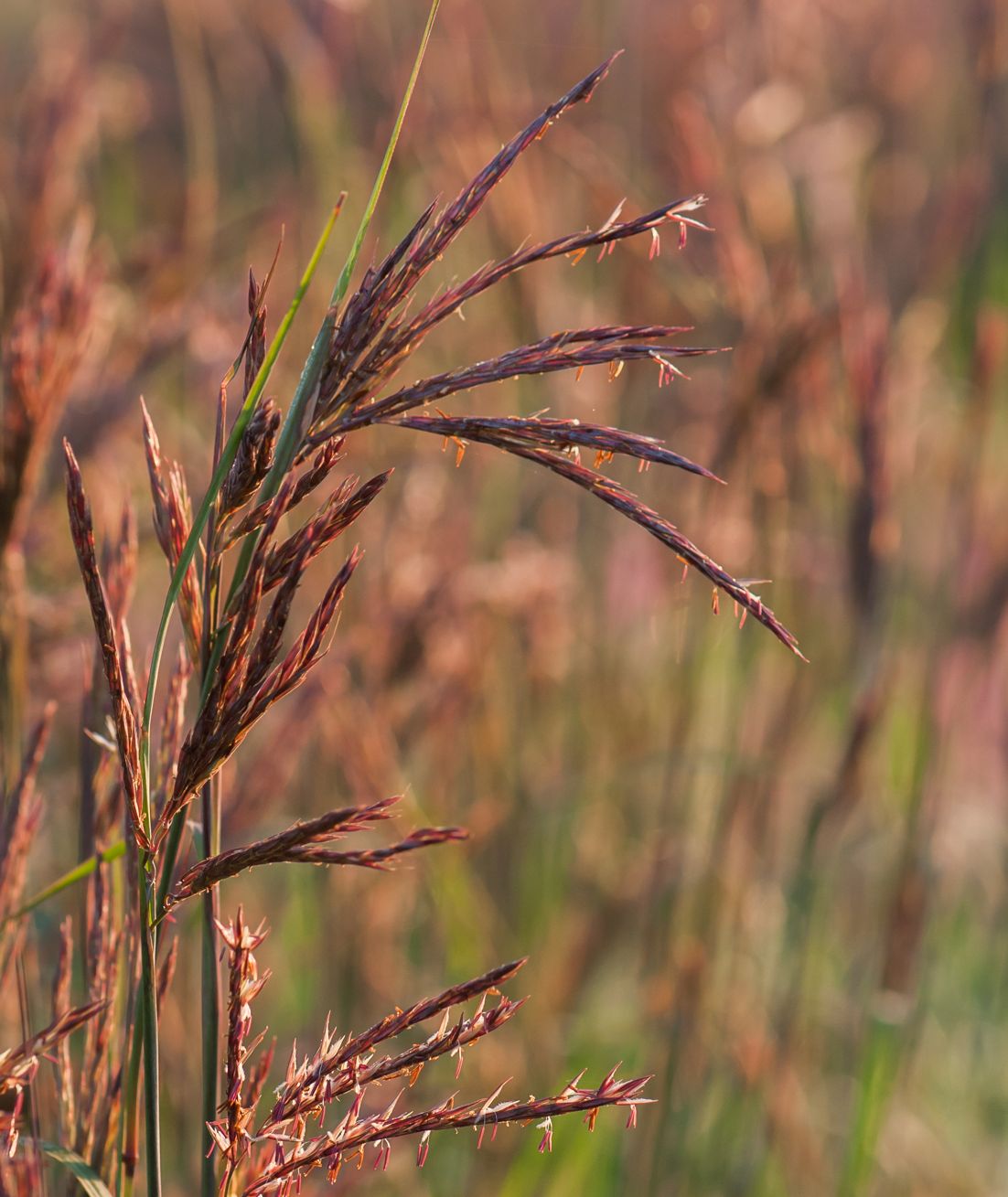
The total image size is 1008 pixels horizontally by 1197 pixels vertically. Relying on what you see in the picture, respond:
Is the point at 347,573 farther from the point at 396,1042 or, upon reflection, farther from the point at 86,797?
the point at 396,1042

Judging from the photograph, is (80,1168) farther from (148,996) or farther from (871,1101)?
(871,1101)

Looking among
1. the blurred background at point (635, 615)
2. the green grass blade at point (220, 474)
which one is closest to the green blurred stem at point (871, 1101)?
the blurred background at point (635, 615)

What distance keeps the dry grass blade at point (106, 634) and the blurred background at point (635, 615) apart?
1.48 ft

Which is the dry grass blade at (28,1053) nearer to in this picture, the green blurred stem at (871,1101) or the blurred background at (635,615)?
the blurred background at (635,615)

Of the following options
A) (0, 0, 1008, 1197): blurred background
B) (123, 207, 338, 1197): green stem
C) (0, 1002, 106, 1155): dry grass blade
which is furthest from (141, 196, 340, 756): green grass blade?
(0, 0, 1008, 1197): blurred background

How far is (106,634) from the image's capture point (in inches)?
18.9

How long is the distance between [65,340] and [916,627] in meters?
1.53

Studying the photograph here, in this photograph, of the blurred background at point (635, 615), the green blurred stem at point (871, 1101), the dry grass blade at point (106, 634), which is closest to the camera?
the dry grass blade at point (106, 634)

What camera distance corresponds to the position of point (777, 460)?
1429 mm

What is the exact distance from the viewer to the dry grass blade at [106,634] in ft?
1.56

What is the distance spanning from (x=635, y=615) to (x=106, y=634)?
1722mm

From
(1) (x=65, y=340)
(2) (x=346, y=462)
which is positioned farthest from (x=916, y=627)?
(1) (x=65, y=340)

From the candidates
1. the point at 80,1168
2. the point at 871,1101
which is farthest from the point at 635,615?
the point at 80,1168

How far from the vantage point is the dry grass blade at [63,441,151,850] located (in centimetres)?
48
